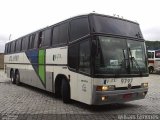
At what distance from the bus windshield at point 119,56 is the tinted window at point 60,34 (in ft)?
7.79

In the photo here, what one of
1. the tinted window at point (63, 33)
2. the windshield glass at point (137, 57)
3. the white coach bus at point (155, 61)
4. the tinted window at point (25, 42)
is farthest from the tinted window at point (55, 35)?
the white coach bus at point (155, 61)

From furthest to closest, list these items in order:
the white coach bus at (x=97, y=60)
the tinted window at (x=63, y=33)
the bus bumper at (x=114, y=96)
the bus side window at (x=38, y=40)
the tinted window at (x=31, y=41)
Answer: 1. the tinted window at (x=31, y=41)
2. the bus side window at (x=38, y=40)
3. the tinted window at (x=63, y=33)
4. the white coach bus at (x=97, y=60)
5. the bus bumper at (x=114, y=96)

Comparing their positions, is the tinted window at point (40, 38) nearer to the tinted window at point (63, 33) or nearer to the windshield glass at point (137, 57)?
the tinted window at point (63, 33)

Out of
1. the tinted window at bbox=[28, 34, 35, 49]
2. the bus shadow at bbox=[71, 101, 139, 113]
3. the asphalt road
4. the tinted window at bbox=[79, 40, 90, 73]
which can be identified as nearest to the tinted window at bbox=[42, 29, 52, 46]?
the tinted window at bbox=[28, 34, 35, 49]

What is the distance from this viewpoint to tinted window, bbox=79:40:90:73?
32.9 feet

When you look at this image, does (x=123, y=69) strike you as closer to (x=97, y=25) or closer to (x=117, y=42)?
(x=117, y=42)

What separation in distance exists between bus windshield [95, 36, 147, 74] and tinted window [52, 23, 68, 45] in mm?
2374

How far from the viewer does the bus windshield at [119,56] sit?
9734 millimetres

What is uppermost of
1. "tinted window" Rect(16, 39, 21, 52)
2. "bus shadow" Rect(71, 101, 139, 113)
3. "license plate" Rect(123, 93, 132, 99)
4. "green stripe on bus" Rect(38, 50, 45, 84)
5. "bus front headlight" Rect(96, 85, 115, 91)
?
"tinted window" Rect(16, 39, 21, 52)

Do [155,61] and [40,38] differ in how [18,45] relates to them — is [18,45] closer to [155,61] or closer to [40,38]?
[40,38]

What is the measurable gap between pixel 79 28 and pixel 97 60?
1793 mm

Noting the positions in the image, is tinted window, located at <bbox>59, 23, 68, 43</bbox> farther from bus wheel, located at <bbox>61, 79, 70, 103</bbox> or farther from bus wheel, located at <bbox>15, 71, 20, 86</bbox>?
bus wheel, located at <bbox>15, 71, 20, 86</bbox>

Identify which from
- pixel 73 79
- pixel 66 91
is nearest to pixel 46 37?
pixel 66 91

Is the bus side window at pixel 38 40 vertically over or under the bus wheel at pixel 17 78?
over
